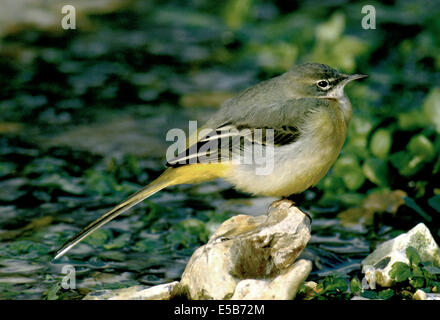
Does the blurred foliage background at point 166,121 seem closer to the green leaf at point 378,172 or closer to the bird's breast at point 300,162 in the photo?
the green leaf at point 378,172

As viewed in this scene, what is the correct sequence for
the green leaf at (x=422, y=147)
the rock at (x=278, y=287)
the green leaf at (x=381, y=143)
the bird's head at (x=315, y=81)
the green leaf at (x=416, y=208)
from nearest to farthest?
the rock at (x=278, y=287), the bird's head at (x=315, y=81), the green leaf at (x=416, y=208), the green leaf at (x=422, y=147), the green leaf at (x=381, y=143)

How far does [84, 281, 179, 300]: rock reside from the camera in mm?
5461

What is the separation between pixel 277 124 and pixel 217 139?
1.69 feet

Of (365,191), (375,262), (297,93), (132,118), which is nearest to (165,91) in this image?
(132,118)

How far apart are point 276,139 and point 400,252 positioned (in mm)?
1355

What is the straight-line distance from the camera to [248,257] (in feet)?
18.7

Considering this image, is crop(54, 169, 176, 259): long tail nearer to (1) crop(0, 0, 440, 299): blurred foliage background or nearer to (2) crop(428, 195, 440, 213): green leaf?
(1) crop(0, 0, 440, 299): blurred foliage background

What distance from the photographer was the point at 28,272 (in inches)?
252

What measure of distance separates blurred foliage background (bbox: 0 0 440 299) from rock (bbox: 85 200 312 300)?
748mm

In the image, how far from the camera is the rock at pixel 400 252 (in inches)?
236

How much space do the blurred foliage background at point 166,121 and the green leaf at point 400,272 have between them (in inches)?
27.4

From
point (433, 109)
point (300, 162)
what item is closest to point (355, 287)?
point (300, 162)

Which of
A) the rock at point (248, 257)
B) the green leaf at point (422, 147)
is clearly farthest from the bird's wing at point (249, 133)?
the green leaf at point (422, 147)
